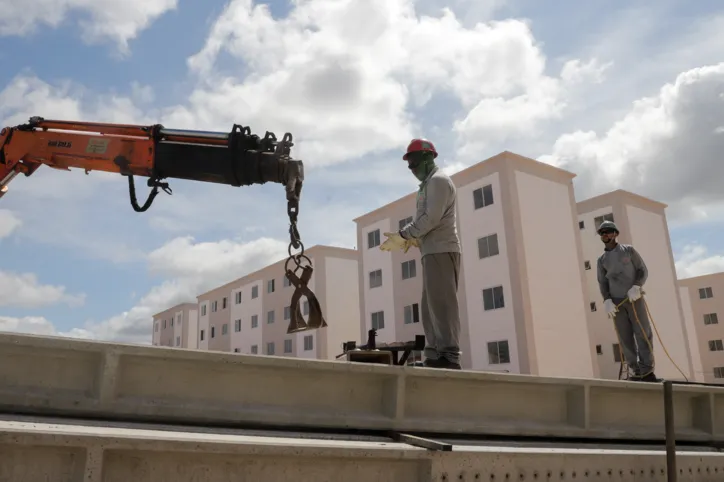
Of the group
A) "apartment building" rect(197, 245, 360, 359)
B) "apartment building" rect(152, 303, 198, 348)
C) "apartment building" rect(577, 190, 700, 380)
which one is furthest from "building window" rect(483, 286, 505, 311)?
"apartment building" rect(152, 303, 198, 348)

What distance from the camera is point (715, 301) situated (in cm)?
5044

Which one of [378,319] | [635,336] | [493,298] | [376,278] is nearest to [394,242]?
[635,336]

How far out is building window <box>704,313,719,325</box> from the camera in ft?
164

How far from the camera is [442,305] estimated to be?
15.6 ft

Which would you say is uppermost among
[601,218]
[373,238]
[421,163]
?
[601,218]

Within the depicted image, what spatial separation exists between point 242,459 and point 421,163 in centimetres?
332

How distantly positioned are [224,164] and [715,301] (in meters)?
56.2

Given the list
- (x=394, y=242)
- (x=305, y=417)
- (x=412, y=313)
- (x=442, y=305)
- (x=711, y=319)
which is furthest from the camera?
(x=711, y=319)

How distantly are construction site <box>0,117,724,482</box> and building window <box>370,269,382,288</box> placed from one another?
1114 inches

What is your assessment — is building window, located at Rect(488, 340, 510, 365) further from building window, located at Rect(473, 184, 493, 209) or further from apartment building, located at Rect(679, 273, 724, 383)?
apartment building, located at Rect(679, 273, 724, 383)

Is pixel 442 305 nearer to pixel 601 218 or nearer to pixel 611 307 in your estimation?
pixel 611 307

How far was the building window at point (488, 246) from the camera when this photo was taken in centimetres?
2672

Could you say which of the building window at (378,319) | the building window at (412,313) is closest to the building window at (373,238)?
the building window at (378,319)

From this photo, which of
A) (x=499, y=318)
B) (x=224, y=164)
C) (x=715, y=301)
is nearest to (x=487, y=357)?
(x=499, y=318)
